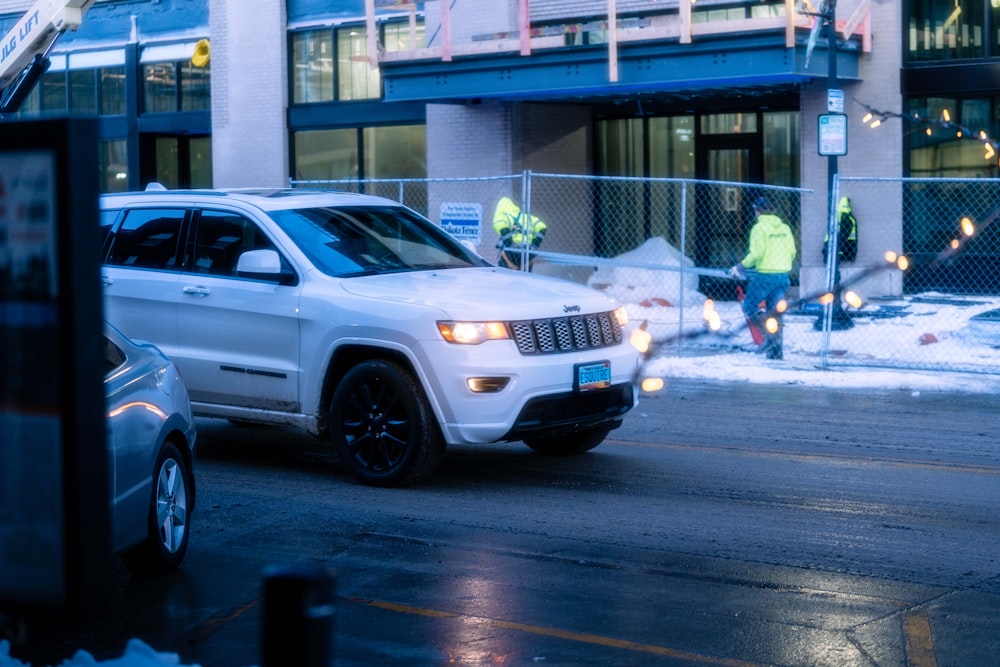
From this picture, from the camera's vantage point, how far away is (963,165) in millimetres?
20234

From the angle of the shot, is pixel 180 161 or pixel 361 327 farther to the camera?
pixel 180 161

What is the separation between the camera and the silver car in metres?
6.31

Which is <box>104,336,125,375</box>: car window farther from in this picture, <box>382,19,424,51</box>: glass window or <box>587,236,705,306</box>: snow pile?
<box>382,19,424,51</box>: glass window

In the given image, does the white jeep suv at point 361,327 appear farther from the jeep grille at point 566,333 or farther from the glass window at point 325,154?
the glass window at point 325,154

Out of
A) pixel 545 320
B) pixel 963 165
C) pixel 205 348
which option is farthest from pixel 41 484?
pixel 963 165

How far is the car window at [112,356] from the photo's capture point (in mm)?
6652

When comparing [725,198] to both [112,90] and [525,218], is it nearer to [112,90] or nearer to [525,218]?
[525,218]

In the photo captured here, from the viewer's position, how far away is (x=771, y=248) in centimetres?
1598

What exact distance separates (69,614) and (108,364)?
135 inches

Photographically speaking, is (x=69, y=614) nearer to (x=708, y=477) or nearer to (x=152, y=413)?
(x=152, y=413)

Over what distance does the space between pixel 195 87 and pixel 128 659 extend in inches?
897

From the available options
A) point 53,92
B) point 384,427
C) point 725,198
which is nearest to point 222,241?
point 384,427

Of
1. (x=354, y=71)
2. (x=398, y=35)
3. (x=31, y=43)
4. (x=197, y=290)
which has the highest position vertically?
(x=398, y=35)

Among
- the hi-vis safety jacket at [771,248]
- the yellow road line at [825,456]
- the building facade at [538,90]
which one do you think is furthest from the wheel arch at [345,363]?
the building facade at [538,90]
